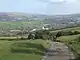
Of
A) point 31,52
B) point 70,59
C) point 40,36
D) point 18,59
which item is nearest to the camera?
point 18,59

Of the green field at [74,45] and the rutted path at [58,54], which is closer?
the rutted path at [58,54]

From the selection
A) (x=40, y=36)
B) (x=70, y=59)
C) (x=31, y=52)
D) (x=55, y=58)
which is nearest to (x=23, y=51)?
(x=31, y=52)

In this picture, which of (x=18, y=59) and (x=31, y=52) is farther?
(x=31, y=52)

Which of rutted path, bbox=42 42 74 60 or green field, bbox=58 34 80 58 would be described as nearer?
rutted path, bbox=42 42 74 60

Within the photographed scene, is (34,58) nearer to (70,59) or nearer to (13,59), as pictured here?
(13,59)

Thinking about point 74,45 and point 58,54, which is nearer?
point 58,54

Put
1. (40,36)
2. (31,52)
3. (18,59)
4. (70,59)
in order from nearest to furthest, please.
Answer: (18,59) < (70,59) < (31,52) < (40,36)

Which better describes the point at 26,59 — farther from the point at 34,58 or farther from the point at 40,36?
the point at 40,36

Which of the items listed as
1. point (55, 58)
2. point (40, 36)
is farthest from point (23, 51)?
point (40, 36)

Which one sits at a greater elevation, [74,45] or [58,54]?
[74,45]
